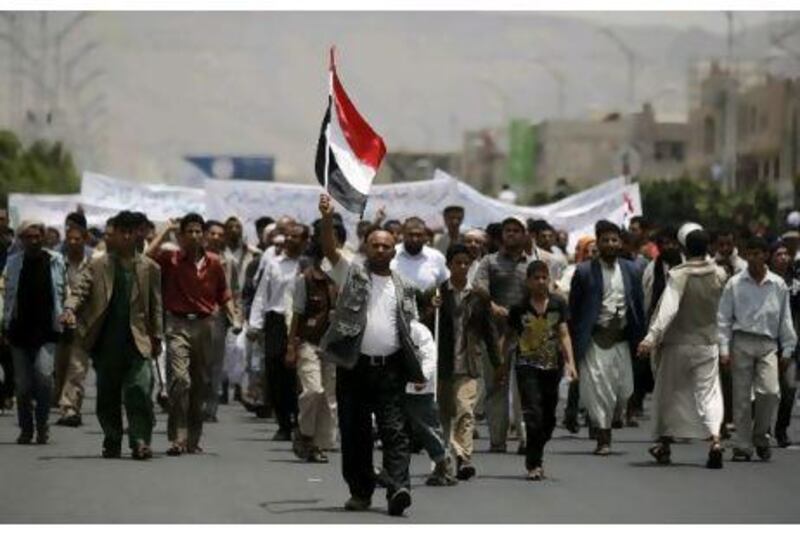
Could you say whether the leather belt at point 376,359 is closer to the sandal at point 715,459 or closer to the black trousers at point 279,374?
the sandal at point 715,459

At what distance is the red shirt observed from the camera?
21688 mm

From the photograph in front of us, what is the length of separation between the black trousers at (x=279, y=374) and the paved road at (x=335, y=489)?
1.77 feet

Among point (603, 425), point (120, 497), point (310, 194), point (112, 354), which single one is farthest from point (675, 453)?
point (310, 194)

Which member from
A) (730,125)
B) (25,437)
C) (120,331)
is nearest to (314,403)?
(120,331)

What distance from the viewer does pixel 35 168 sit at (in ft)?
408

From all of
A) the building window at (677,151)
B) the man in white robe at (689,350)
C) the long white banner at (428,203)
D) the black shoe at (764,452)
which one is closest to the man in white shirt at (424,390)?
the man in white robe at (689,350)

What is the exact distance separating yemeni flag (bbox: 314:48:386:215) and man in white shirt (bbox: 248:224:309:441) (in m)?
5.39

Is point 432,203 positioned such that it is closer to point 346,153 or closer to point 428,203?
point 428,203

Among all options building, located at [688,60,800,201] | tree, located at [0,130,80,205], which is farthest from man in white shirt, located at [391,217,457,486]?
tree, located at [0,130,80,205]

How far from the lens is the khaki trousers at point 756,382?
2192 cm

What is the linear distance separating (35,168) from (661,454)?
105 metres

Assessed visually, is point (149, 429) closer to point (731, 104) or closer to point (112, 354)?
point (112, 354)

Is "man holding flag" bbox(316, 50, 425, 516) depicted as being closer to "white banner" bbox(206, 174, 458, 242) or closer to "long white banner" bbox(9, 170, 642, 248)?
"long white banner" bbox(9, 170, 642, 248)
